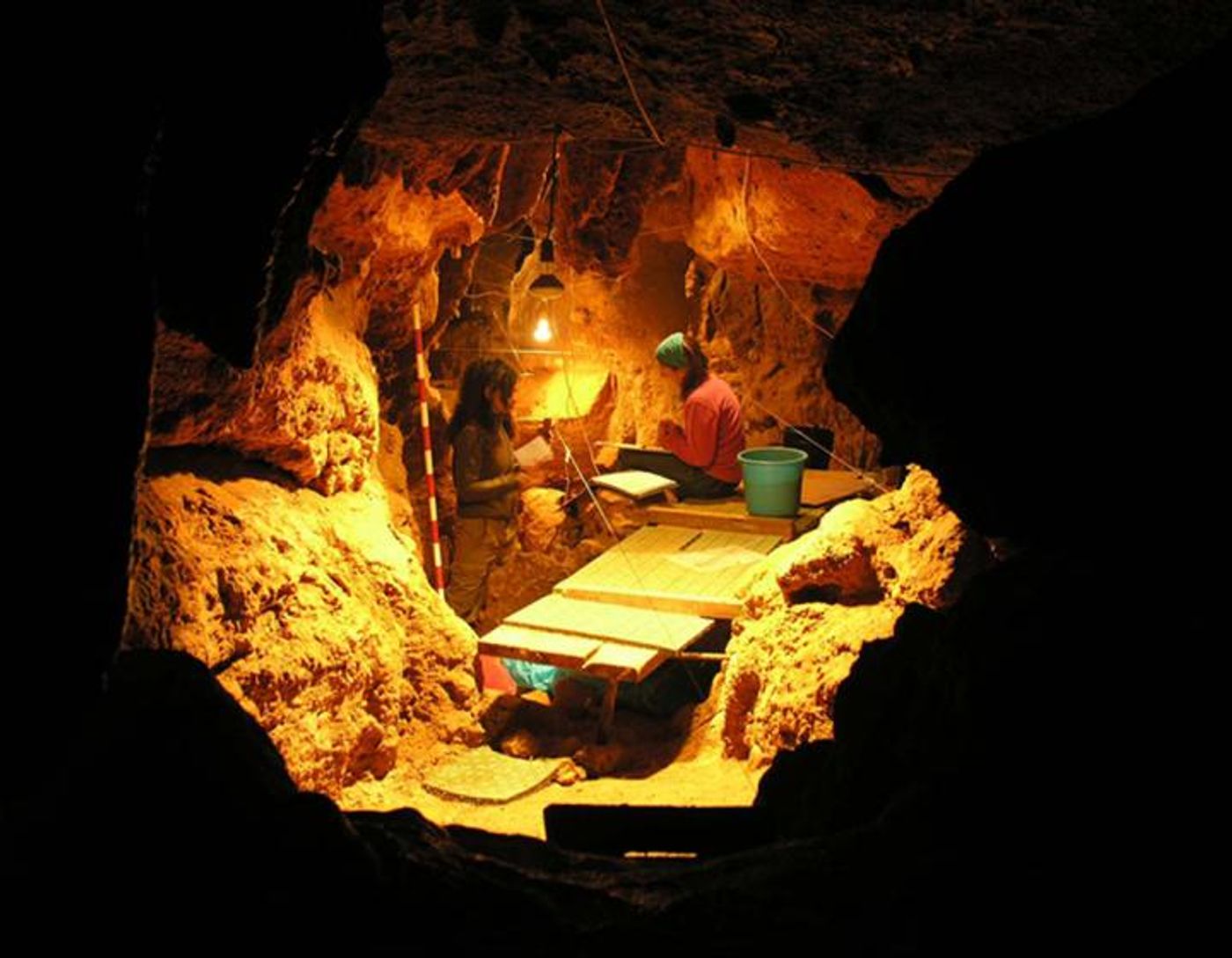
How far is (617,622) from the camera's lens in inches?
327

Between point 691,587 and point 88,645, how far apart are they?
6.61m

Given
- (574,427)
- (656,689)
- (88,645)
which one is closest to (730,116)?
(88,645)

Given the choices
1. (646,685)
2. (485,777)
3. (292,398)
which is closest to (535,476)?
(646,685)

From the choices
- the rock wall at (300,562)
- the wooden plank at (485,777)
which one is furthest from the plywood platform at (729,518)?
the rock wall at (300,562)

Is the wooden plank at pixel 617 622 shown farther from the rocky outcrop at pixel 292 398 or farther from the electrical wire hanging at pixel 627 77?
the electrical wire hanging at pixel 627 77

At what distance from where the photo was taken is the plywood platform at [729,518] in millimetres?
9641

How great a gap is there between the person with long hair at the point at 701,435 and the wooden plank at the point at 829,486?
816mm

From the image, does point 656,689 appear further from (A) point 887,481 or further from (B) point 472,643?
(A) point 887,481

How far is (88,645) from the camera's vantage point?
2352 millimetres

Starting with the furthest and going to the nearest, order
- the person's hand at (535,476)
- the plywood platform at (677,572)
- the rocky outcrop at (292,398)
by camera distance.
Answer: the person's hand at (535,476), the plywood platform at (677,572), the rocky outcrop at (292,398)

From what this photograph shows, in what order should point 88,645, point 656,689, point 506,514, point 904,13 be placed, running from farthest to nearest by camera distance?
1. point 506,514
2. point 656,689
3. point 904,13
4. point 88,645

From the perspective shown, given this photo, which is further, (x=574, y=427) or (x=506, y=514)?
(x=574, y=427)

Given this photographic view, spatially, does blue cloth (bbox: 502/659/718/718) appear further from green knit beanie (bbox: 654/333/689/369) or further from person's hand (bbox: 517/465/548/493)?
person's hand (bbox: 517/465/548/493)

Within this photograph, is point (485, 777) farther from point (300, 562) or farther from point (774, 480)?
point (774, 480)
